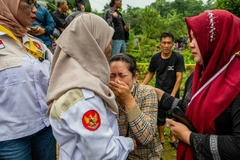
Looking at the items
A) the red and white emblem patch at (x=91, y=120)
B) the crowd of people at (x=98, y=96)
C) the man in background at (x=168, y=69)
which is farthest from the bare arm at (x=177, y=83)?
the red and white emblem patch at (x=91, y=120)

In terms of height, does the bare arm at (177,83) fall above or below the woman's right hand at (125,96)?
below

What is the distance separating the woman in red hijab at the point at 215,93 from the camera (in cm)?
133

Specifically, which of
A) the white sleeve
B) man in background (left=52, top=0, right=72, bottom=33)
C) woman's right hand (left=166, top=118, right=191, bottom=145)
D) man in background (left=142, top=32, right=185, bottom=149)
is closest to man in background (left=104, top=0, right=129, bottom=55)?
man in background (left=52, top=0, right=72, bottom=33)

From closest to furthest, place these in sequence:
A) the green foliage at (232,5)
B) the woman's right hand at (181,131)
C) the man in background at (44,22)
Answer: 1. the woman's right hand at (181,131)
2. the man in background at (44,22)
3. the green foliage at (232,5)

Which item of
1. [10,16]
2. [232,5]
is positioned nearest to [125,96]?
[10,16]

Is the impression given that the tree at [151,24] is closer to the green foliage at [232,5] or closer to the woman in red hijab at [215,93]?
the green foliage at [232,5]

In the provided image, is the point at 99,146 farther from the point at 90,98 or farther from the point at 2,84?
the point at 2,84

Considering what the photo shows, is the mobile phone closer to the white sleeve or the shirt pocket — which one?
the white sleeve

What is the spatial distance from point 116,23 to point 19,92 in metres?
4.26

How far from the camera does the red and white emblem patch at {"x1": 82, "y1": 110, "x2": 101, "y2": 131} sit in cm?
115

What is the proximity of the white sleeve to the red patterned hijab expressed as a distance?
59cm

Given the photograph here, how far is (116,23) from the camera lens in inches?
219

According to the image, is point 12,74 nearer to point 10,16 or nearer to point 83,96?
point 10,16

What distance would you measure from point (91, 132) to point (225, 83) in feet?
2.80
